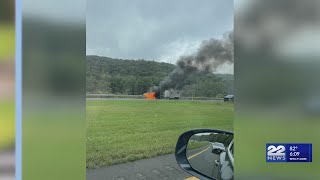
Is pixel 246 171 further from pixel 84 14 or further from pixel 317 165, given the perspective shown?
pixel 84 14

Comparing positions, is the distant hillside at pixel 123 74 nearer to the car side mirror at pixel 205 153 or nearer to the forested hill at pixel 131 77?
the forested hill at pixel 131 77

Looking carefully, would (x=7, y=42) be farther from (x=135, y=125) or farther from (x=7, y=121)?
(x=135, y=125)

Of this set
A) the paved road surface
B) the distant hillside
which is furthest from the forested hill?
the paved road surface

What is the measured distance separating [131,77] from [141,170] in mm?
414

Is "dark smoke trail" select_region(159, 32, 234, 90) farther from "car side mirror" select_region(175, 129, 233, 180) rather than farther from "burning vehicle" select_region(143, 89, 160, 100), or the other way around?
"car side mirror" select_region(175, 129, 233, 180)

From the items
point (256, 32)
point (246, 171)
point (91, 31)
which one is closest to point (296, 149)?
point (246, 171)

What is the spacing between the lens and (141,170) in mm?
1697

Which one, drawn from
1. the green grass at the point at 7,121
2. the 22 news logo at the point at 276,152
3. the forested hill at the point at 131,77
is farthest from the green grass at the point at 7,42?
the 22 news logo at the point at 276,152

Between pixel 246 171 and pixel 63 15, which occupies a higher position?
pixel 63 15

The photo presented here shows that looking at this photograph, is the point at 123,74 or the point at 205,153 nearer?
the point at 123,74

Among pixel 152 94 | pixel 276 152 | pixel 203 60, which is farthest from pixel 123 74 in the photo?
pixel 276 152

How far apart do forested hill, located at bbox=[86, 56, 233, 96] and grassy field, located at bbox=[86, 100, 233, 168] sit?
2.2 inches

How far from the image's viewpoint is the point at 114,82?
1693 mm

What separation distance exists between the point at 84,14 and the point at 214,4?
0.56 meters
